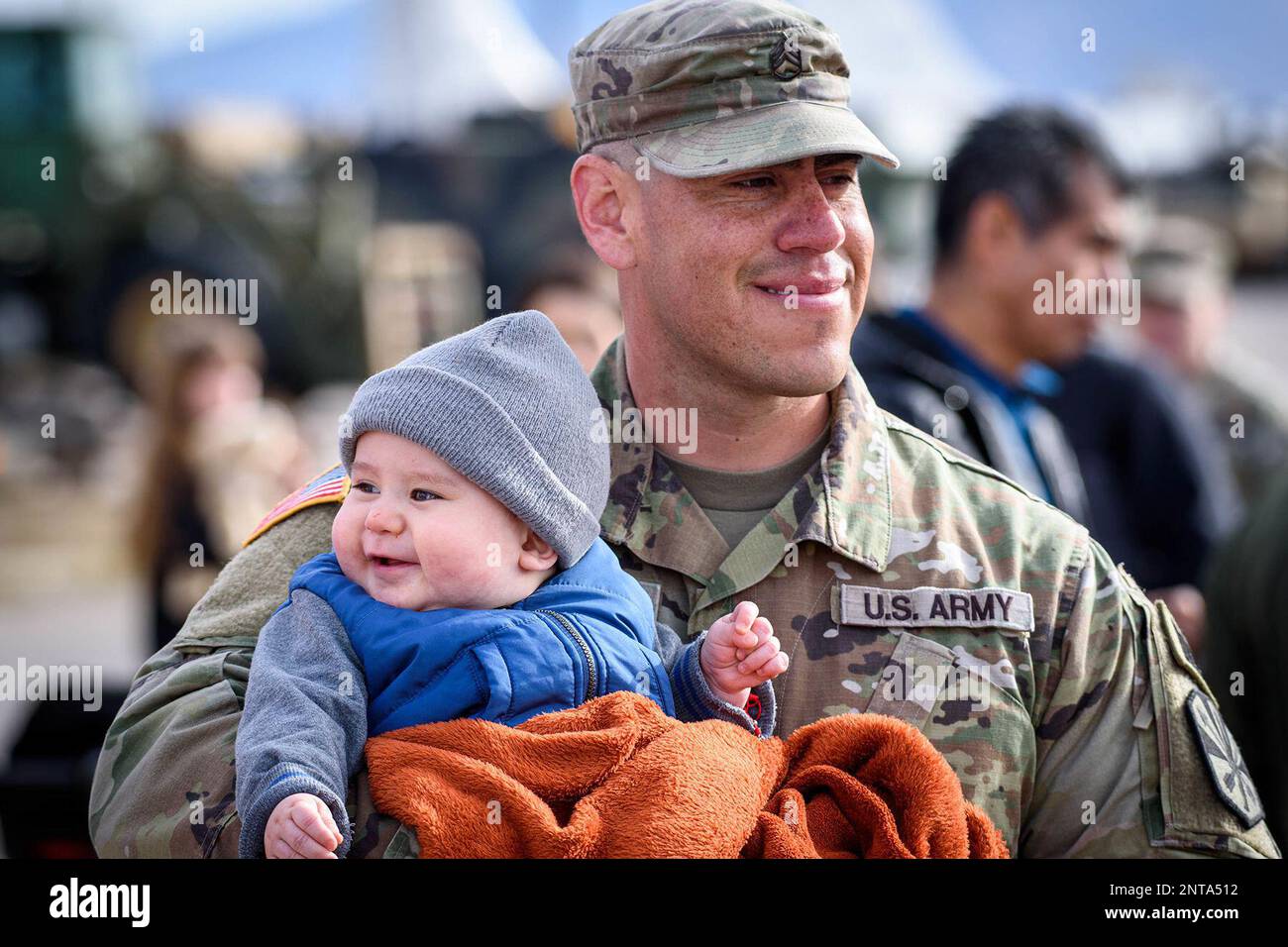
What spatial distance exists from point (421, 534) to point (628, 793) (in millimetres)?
405

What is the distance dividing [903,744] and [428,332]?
362 inches

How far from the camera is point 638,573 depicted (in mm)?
2182

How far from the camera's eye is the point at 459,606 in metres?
1.90

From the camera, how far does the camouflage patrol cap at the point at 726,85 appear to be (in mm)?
2062

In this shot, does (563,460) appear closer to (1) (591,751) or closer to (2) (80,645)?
(1) (591,751)

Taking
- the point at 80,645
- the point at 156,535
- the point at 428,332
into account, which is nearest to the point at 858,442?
the point at 156,535

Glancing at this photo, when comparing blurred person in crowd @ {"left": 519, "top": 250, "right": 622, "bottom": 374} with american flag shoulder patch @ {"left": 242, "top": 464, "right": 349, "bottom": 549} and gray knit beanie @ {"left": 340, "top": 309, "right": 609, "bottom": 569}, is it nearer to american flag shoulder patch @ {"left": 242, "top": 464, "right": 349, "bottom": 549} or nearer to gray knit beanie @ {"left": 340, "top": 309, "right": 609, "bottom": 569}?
american flag shoulder patch @ {"left": 242, "top": 464, "right": 349, "bottom": 549}

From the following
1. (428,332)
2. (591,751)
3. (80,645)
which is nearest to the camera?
(591,751)

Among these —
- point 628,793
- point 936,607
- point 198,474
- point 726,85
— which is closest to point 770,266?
point 726,85

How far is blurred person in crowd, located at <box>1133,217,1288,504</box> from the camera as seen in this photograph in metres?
6.20

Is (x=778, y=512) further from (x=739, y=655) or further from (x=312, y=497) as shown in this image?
(x=312, y=497)

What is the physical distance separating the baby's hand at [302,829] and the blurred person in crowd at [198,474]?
9.80 ft
